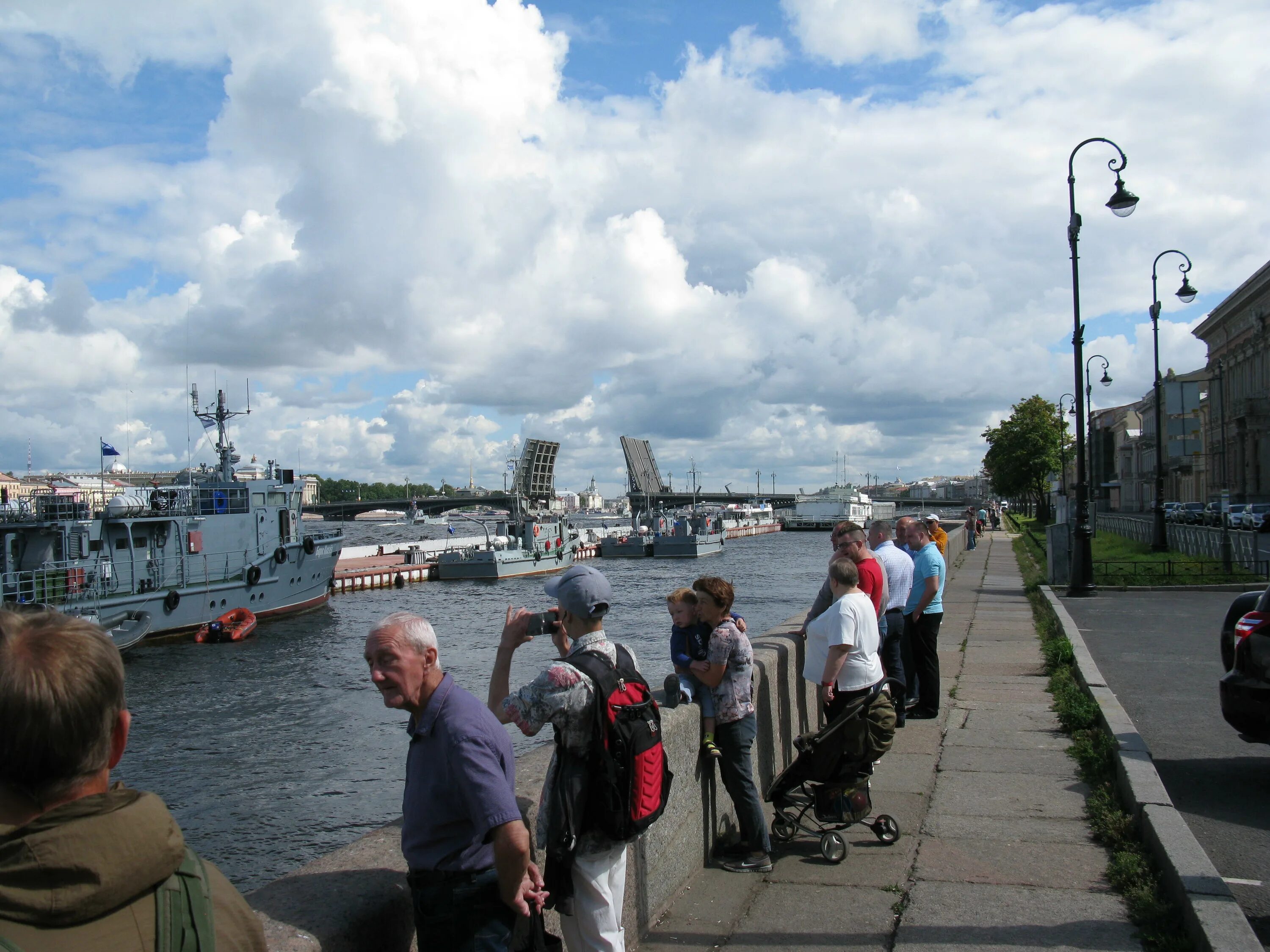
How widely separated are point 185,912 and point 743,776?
3.77m

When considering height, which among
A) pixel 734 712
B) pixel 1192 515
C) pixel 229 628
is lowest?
pixel 229 628

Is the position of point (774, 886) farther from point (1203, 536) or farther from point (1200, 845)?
point (1203, 536)

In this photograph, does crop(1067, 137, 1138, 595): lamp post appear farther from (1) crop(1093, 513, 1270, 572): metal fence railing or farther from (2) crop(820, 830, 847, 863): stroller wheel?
(2) crop(820, 830, 847, 863): stroller wheel

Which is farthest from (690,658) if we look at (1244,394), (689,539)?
(689,539)

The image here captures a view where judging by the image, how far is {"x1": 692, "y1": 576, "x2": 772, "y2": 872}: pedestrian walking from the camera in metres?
4.99

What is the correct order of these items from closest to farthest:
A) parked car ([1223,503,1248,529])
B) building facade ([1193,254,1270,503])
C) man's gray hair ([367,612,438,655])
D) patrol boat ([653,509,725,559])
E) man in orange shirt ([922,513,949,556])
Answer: man's gray hair ([367,612,438,655])
man in orange shirt ([922,513,949,556])
parked car ([1223,503,1248,529])
building facade ([1193,254,1270,503])
patrol boat ([653,509,725,559])

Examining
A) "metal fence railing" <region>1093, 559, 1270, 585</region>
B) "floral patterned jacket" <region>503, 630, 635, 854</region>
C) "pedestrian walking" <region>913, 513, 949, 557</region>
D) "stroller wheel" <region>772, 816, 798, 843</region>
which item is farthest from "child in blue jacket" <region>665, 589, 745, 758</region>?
"metal fence railing" <region>1093, 559, 1270, 585</region>

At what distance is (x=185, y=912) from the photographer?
1680 mm

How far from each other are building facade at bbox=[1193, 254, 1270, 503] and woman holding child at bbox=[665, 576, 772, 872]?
58.3m

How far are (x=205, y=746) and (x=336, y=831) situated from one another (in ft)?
24.5

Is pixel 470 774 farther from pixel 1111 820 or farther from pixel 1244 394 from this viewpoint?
pixel 1244 394

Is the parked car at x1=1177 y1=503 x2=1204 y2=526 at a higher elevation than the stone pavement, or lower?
higher

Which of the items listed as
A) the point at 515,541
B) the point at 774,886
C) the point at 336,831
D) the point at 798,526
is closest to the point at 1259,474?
the point at 515,541

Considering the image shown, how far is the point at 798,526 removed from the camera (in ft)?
494
